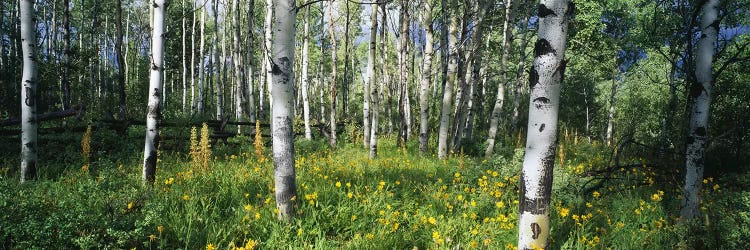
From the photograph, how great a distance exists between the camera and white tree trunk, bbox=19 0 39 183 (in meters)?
5.57

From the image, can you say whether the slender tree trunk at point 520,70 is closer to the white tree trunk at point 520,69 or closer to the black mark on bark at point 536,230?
the white tree trunk at point 520,69

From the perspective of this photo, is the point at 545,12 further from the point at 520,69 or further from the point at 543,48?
the point at 520,69

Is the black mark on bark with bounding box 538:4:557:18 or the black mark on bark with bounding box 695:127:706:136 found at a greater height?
the black mark on bark with bounding box 538:4:557:18

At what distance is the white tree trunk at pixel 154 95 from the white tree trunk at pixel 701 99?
270 inches

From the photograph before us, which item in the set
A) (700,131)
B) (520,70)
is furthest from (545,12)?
(520,70)

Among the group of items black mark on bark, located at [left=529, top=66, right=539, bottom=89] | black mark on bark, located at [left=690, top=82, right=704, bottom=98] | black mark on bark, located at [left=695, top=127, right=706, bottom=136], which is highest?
black mark on bark, located at [left=690, top=82, right=704, bottom=98]

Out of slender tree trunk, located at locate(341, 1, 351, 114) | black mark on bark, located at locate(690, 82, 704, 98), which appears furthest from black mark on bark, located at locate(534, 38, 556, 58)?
slender tree trunk, located at locate(341, 1, 351, 114)

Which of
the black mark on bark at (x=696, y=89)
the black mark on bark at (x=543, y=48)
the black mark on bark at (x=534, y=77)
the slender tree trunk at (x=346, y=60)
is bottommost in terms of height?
the black mark on bark at (x=534, y=77)

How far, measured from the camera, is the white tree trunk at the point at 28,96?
5.57 m

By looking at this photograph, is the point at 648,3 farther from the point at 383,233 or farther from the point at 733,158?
the point at 383,233

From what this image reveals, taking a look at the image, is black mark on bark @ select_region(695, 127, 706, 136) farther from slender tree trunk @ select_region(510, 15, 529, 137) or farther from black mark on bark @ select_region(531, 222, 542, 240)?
slender tree trunk @ select_region(510, 15, 529, 137)

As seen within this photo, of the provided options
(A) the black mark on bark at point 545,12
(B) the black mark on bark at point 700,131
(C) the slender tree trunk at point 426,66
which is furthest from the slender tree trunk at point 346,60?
(B) the black mark on bark at point 700,131

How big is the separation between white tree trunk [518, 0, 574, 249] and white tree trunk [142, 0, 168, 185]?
519 cm

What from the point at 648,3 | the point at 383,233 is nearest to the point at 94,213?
the point at 383,233
